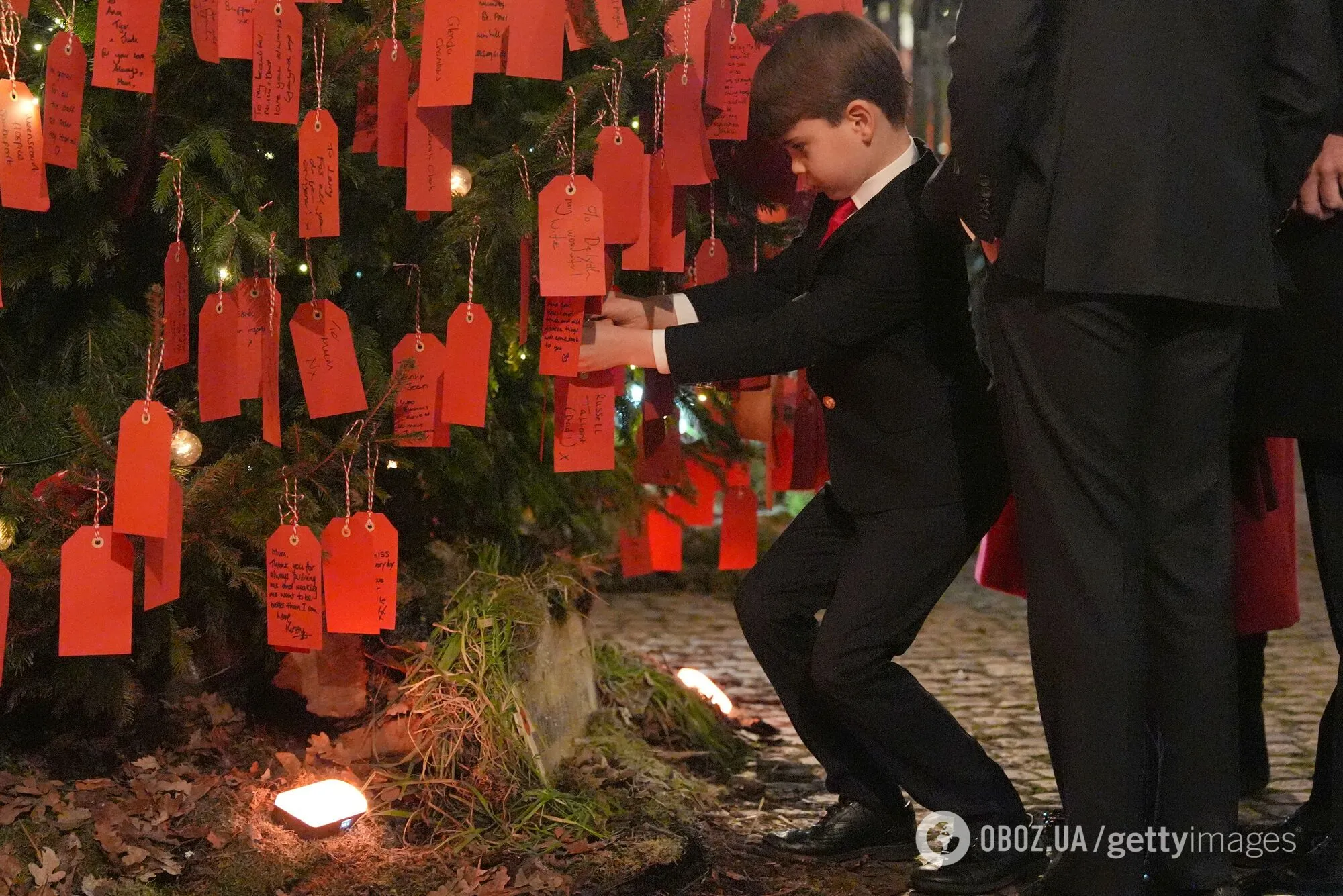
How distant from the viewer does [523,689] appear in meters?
2.84

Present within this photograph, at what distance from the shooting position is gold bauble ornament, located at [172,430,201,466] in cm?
236

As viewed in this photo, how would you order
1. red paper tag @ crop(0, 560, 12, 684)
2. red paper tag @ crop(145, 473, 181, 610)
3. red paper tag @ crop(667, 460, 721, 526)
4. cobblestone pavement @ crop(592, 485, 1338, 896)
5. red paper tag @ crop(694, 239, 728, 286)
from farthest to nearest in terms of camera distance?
red paper tag @ crop(667, 460, 721, 526) < cobblestone pavement @ crop(592, 485, 1338, 896) < red paper tag @ crop(694, 239, 728, 286) < red paper tag @ crop(145, 473, 181, 610) < red paper tag @ crop(0, 560, 12, 684)

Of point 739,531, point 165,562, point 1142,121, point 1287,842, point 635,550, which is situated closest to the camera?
point 1142,121

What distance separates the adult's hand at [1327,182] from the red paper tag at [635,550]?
167cm

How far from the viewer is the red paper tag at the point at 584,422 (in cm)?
256

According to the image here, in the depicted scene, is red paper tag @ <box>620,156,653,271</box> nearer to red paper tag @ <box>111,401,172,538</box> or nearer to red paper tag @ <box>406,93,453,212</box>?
red paper tag @ <box>406,93,453,212</box>

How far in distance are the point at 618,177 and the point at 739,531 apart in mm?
973

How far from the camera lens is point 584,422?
2568mm

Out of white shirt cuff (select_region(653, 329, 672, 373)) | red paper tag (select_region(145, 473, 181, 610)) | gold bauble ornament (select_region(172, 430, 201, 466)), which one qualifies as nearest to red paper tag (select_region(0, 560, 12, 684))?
red paper tag (select_region(145, 473, 181, 610))

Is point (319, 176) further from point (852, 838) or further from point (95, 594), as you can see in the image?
point (852, 838)

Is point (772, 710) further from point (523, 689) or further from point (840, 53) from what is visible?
point (840, 53)

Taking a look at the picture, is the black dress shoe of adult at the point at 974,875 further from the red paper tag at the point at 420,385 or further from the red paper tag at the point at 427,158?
the red paper tag at the point at 427,158

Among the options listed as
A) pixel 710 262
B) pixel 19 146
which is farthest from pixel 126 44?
pixel 710 262

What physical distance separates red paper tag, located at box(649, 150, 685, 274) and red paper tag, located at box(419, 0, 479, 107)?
1.38ft
